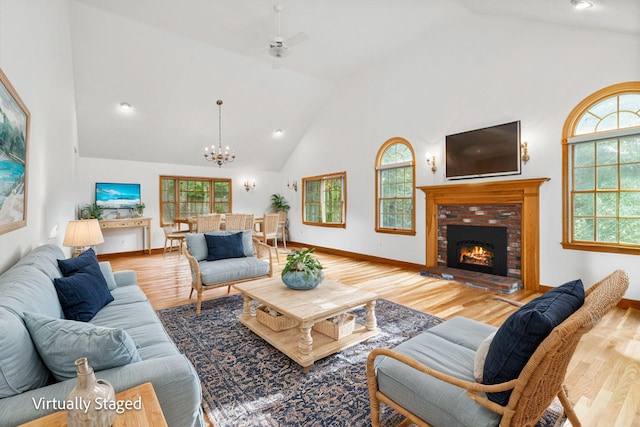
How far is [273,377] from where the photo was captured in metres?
2.21

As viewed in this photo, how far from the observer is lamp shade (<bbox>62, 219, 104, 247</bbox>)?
3008 millimetres

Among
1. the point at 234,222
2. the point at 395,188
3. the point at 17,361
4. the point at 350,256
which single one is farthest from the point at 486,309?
the point at 234,222

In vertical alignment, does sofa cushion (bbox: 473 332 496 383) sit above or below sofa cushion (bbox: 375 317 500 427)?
above

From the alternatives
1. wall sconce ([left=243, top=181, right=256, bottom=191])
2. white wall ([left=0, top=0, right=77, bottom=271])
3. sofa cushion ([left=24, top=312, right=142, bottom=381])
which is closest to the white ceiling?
wall sconce ([left=243, top=181, right=256, bottom=191])

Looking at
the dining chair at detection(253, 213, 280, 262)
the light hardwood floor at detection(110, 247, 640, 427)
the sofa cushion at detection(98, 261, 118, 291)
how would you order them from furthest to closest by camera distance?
the dining chair at detection(253, 213, 280, 262), the sofa cushion at detection(98, 261, 118, 291), the light hardwood floor at detection(110, 247, 640, 427)

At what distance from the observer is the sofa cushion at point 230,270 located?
138 inches

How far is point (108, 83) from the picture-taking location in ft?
17.6

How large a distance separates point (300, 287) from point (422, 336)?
4.12 feet

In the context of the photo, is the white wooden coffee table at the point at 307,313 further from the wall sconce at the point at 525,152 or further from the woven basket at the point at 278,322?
the wall sconce at the point at 525,152

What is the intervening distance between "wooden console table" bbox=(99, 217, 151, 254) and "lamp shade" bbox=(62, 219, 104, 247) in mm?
3864

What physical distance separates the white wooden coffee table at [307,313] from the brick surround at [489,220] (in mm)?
2805

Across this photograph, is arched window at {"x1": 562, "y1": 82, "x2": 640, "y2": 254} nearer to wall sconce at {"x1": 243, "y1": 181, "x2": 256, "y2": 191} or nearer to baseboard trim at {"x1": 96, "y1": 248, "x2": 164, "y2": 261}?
wall sconce at {"x1": 243, "y1": 181, "x2": 256, "y2": 191}

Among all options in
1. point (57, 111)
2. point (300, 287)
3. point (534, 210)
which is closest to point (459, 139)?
point (534, 210)

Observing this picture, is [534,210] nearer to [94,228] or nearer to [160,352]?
[160,352]
